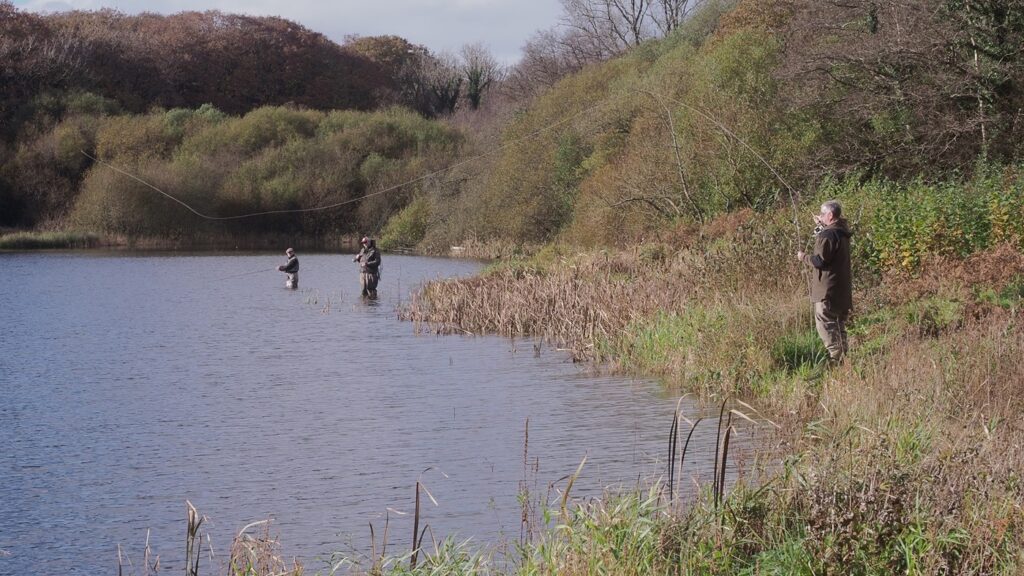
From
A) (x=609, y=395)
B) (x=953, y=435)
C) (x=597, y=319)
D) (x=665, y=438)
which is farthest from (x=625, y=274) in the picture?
(x=953, y=435)

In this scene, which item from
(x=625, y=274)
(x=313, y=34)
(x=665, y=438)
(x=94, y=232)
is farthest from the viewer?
(x=313, y=34)

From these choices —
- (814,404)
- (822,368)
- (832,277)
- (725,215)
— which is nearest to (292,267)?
(725,215)

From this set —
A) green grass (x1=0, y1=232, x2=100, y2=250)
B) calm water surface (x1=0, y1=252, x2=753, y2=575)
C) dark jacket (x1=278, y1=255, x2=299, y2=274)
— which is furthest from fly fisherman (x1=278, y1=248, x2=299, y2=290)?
green grass (x1=0, y1=232, x2=100, y2=250)

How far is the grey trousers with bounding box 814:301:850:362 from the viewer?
1213 centimetres

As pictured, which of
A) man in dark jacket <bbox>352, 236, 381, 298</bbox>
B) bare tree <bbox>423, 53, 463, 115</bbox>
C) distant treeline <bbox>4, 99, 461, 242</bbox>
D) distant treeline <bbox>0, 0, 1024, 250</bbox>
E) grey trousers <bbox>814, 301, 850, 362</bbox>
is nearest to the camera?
grey trousers <bbox>814, 301, 850, 362</bbox>

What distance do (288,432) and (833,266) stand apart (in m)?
5.66

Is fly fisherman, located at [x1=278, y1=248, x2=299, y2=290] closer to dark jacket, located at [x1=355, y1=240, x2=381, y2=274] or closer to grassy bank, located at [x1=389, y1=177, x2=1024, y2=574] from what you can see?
dark jacket, located at [x1=355, y1=240, x2=381, y2=274]

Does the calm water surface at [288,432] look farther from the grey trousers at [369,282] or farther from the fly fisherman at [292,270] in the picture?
the fly fisherman at [292,270]

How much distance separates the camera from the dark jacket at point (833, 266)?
11.7 m

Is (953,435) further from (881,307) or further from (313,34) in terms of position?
(313,34)

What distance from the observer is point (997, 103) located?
24203 millimetres

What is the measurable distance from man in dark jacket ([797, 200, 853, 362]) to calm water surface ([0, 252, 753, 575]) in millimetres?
1527

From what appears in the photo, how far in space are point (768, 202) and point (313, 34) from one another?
75758 millimetres

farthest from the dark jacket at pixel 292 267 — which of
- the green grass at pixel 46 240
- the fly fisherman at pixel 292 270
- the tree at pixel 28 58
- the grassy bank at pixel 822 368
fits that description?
the tree at pixel 28 58
